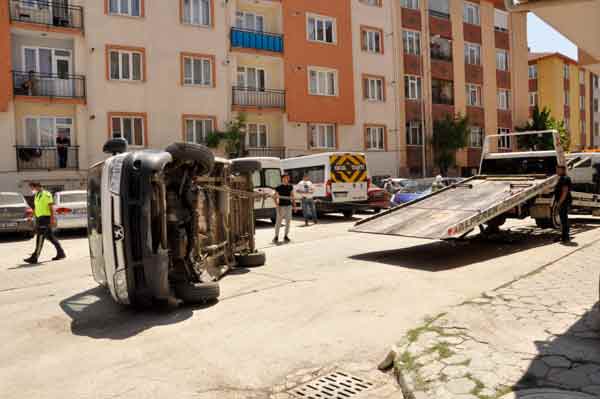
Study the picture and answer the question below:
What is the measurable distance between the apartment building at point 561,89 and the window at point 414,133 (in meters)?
25.6

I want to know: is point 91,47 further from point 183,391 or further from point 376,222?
point 183,391

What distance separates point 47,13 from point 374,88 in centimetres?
1802

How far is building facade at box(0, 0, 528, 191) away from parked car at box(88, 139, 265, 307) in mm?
17154

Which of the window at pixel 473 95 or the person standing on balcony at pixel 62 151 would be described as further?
the window at pixel 473 95

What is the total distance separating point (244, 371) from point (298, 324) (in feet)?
4.60

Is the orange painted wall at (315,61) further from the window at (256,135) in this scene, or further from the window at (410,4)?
the window at (410,4)

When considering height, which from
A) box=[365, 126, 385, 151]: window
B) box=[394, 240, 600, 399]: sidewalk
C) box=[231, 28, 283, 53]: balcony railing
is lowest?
box=[394, 240, 600, 399]: sidewalk

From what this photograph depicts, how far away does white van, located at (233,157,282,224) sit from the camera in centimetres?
1888

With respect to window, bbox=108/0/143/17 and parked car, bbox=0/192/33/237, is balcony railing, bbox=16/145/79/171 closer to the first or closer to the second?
window, bbox=108/0/143/17

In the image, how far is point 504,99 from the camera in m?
41.2

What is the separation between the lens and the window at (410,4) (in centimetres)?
3459

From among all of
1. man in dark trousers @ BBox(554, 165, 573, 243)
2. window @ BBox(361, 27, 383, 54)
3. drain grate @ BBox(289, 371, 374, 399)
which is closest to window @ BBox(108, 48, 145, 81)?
window @ BBox(361, 27, 383, 54)

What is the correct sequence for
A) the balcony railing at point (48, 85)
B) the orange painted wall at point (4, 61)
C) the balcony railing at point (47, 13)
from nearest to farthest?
1. the orange painted wall at point (4, 61)
2. the balcony railing at point (48, 85)
3. the balcony railing at point (47, 13)

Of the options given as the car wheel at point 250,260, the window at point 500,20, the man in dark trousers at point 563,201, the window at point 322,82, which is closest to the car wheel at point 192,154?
the car wheel at point 250,260
